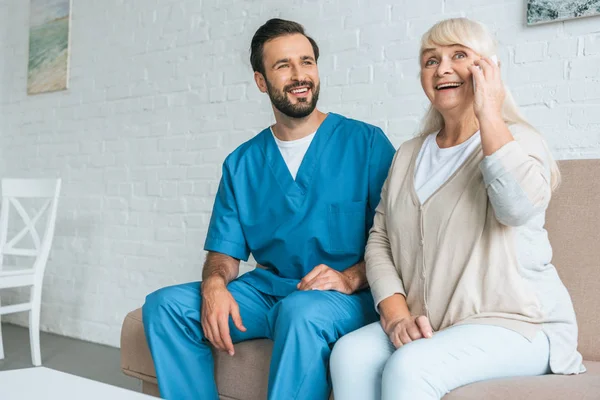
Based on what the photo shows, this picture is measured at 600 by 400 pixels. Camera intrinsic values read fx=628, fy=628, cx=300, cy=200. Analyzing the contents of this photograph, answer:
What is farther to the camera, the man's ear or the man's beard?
the man's ear

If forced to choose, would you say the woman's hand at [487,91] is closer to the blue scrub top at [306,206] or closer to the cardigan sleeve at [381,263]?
the cardigan sleeve at [381,263]

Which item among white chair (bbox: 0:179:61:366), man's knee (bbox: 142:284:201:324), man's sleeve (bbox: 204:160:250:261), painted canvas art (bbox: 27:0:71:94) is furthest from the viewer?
painted canvas art (bbox: 27:0:71:94)

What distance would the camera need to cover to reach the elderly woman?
3.81 ft

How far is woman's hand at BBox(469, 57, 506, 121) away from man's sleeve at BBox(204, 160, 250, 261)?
809mm

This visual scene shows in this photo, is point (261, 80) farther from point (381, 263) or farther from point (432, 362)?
point (432, 362)

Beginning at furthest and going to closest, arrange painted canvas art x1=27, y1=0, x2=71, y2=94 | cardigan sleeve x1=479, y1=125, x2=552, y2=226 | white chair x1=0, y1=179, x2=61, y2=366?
painted canvas art x1=27, y1=0, x2=71, y2=94 < white chair x1=0, y1=179, x2=61, y2=366 < cardigan sleeve x1=479, y1=125, x2=552, y2=226

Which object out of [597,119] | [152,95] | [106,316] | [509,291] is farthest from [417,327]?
[106,316]

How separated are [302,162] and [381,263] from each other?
0.40 m

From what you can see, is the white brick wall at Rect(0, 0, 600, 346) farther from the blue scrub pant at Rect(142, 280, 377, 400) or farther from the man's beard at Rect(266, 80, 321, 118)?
the blue scrub pant at Rect(142, 280, 377, 400)

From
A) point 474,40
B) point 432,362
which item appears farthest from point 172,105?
point 432,362

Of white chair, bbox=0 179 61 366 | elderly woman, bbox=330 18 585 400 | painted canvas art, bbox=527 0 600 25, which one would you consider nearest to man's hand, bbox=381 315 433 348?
elderly woman, bbox=330 18 585 400

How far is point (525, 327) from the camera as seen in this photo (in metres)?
1.22

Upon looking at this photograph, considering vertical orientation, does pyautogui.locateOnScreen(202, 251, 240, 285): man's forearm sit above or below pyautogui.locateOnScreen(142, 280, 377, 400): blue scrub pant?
above

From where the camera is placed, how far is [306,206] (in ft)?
5.55
